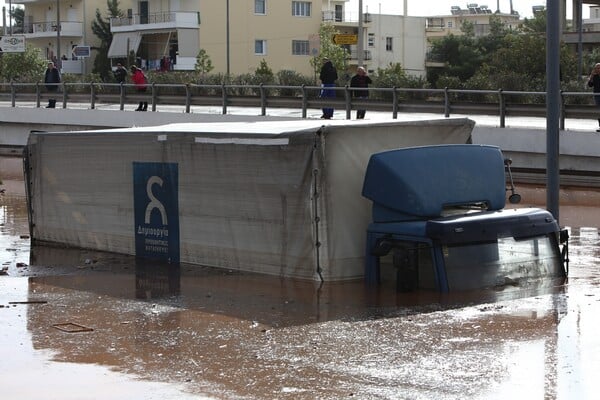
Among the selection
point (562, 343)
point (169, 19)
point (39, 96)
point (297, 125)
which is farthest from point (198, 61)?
point (562, 343)

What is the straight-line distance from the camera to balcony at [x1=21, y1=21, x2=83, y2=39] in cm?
10306

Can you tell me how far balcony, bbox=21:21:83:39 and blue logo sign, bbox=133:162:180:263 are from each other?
89288 mm

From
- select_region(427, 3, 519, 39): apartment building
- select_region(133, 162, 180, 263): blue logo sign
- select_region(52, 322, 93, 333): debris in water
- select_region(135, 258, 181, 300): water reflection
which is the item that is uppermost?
select_region(427, 3, 519, 39): apartment building

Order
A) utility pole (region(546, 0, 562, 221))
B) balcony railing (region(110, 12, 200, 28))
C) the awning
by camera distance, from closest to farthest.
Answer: utility pole (region(546, 0, 562, 221)), balcony railing (region(110, 12, 200, 28)), the awning

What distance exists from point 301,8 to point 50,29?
22.4 metres

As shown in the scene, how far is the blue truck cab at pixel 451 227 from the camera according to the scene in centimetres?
1281

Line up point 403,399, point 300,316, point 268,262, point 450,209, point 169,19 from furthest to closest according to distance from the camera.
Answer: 1. point 169,19
2. point 268,262
3. point 450,209
4. point 300,316
5. point 403,399

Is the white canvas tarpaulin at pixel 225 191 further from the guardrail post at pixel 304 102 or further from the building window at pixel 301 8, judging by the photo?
the building window at pixel 301 8

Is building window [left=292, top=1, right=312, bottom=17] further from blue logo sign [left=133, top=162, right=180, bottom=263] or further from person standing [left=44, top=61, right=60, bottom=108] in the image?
blue logo sign [left=133, top=162, right=180, bottom=263]

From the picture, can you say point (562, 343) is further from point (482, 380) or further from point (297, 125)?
point (297, 125)

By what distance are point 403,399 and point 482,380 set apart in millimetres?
862

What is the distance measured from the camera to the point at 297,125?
15211 millimetres

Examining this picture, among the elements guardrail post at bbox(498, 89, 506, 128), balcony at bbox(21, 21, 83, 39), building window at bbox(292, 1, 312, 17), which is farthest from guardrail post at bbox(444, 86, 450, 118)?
balcony at bbox(21, 21, 83, 39)

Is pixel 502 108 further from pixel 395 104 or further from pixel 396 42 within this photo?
pixel 396 42
